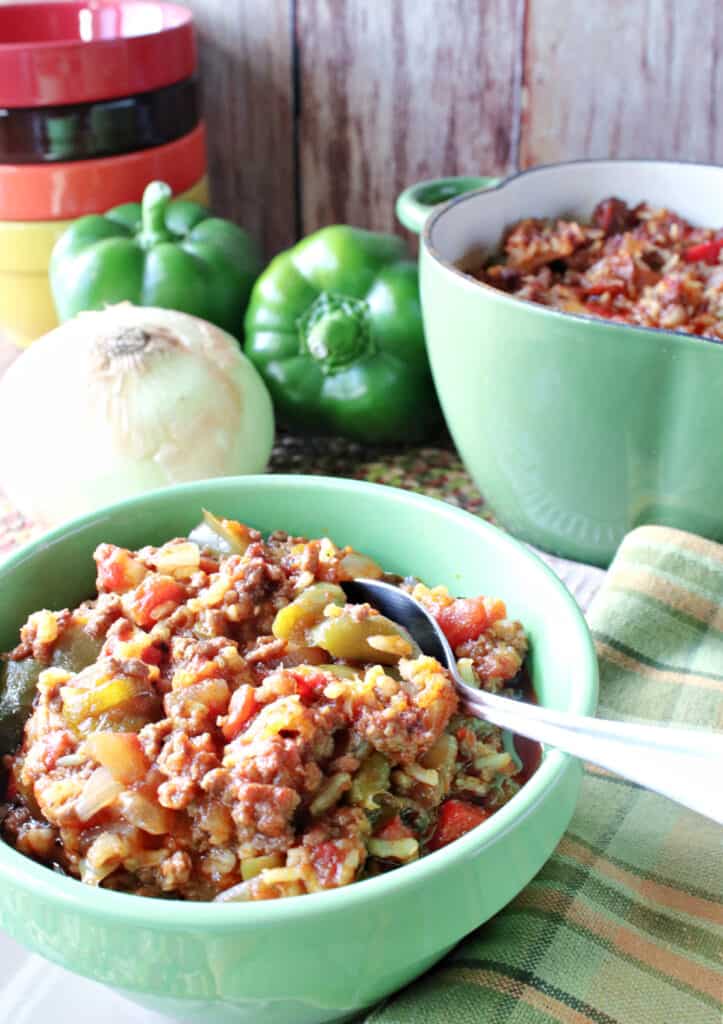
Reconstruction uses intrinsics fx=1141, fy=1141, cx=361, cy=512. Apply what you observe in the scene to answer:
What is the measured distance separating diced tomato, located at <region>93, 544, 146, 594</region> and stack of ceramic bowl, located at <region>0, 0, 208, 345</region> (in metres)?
1.13

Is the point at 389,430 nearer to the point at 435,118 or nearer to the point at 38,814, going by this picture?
the point at 435,118

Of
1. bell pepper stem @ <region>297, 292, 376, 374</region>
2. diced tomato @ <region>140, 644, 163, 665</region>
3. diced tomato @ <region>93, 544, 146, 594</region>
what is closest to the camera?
diced tomato @ <region>140, 644, 163, 665</region>

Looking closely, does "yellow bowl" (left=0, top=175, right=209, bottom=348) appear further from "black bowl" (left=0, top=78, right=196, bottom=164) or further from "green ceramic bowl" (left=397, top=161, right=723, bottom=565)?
"green ceramic bowl" (left=397, top=161, right=723, bottom=565)

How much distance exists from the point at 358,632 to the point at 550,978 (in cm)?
35

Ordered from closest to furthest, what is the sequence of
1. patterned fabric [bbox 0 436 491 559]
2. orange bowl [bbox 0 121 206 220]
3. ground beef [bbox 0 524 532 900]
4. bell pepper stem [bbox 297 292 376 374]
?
ground beef [bbox 0 524 532 900]
patterned fabric [bbox 0 436 491 559]
bell pepper stem [bbox 297 292 376 374]
orange bowl [bbox 0 121 206 220]

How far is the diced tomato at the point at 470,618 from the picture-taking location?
1.14 metres

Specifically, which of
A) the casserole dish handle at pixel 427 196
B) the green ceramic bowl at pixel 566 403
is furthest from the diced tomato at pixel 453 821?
the casserole dish handle at pixel 427 196

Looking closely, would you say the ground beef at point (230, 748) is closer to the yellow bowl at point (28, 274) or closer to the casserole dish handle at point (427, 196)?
the casserole dish handle at point (427, 196)

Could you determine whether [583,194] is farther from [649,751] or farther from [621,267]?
[649,751]

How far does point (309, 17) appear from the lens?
2258 millimetres

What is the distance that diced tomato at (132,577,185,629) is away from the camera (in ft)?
3.70

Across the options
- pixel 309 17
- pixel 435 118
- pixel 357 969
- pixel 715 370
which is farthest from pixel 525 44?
pixel 357 969

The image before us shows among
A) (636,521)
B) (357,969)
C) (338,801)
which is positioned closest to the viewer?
(357,969)

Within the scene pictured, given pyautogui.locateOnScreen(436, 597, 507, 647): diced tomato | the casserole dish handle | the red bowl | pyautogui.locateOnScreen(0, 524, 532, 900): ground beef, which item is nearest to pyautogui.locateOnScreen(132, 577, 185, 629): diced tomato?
pyautogui.locateOnScreen(0, 524, 532, 900): ground beef
